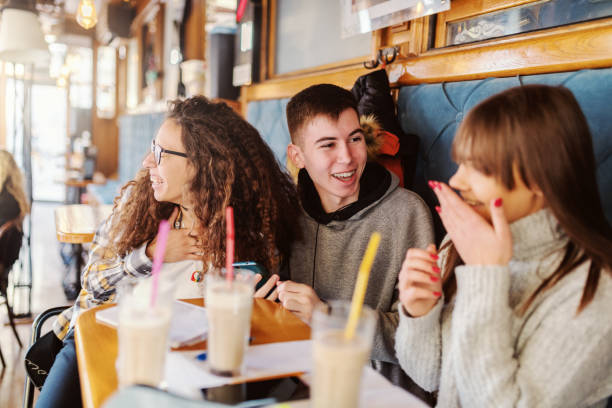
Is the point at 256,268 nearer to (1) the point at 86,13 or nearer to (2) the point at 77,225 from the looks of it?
(2) the point at 77,225

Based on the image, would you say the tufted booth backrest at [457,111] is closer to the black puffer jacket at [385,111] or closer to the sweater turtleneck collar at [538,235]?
the black puffer jacket at [385,111]

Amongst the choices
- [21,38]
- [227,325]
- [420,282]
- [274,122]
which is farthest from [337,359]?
[21,38]

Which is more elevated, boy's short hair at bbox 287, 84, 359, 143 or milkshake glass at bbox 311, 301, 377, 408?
boy's short hair at bbox 287, 84, 359, 143

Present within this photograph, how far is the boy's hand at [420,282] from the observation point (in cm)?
116

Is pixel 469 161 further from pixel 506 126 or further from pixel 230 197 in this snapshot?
pixel 230 197

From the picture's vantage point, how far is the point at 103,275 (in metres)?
1.73

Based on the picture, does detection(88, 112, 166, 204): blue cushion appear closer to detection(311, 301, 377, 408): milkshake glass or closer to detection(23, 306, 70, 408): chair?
detection(23, 306, 70, 408): chair

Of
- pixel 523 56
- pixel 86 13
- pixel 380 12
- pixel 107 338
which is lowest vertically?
pixel 107 338

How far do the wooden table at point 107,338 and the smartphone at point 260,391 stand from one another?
0.53 feet

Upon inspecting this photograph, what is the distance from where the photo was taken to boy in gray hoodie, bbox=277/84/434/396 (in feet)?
6.03

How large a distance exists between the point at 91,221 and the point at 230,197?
1.91 meters

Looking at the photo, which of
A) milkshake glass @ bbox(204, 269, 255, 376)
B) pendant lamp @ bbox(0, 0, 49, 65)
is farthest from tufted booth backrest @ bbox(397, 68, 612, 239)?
pendant lamp @ bbox(0, 0, 49, 65)

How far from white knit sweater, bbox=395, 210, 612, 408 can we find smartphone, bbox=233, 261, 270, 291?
81cm

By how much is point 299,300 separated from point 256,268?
0.35 meters
